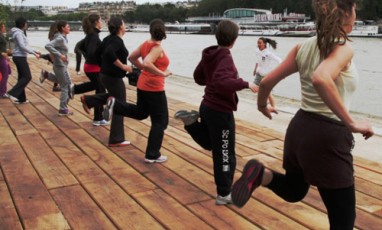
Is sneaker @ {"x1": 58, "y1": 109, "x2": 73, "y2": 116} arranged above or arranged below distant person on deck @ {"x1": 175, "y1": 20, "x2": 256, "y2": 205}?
below

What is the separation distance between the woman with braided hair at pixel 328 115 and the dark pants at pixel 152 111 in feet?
7.50

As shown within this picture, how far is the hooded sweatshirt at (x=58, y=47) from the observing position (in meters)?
7.02

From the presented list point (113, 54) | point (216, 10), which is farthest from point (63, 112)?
point (216, 10)

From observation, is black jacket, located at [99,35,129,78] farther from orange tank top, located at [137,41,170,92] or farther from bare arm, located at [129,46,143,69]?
orange tank top, located at [137,41,170,92]

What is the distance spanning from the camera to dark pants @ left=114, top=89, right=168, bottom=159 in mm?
4559

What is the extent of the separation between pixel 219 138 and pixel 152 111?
4.29ft

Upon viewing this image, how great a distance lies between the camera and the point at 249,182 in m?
2.57

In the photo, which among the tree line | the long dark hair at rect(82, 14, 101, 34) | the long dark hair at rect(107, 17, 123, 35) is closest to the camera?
the long dark hair at rect(107, 17, 123, 35)

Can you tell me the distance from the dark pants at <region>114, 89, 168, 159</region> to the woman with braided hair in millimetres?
Result: 2286

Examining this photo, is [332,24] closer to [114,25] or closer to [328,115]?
[328,115]

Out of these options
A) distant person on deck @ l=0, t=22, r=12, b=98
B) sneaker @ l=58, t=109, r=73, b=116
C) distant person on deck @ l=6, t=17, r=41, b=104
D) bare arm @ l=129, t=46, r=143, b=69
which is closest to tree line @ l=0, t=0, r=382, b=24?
distant person on deck @ l=0, t=22, r=12, b=98

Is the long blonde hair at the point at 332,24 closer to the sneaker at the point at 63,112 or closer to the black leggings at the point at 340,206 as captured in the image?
the black leggings at the point at 340,206

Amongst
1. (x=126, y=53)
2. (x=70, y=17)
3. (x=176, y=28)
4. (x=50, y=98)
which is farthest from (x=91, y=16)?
(x=70, y=17)

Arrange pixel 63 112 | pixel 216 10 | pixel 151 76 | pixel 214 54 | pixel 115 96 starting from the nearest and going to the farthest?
pixel 214 54, pixel 151 76, pixel 115 96, pixel 63 112, pixel 216 10
